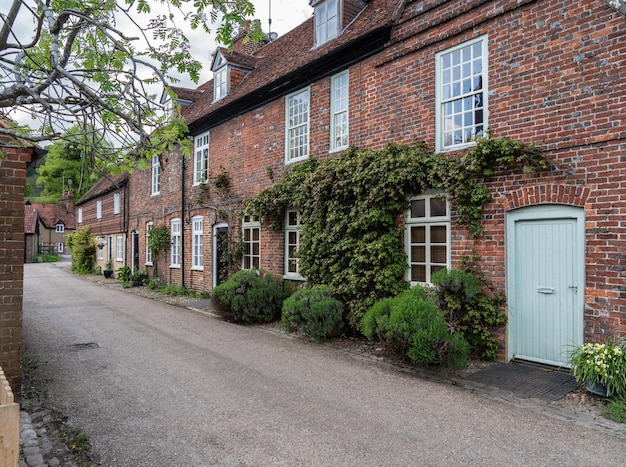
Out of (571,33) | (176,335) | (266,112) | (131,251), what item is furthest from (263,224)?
(131,251)

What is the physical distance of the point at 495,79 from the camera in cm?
743

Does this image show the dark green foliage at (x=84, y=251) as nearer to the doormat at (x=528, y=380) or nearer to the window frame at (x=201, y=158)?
the window frame at (x=201, y=158)

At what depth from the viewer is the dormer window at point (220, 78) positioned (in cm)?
1606

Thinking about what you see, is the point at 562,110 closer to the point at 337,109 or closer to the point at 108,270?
the point at 337,109

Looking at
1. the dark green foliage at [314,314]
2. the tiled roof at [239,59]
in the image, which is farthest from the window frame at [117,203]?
the dark green foliage at [314,314]

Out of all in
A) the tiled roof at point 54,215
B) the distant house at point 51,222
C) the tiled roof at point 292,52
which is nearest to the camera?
the tiled roof at point 292,52

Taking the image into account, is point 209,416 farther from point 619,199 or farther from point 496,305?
point 619,199

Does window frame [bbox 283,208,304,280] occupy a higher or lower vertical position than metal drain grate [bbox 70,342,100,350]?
higher

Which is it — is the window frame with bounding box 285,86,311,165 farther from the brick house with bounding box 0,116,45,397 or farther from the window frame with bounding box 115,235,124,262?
the window frame with bounding box 115,235,124,262

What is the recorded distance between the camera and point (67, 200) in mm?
57000

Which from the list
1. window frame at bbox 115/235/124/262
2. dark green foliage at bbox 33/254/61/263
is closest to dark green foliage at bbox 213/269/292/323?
window frame at bbox 115/235/124/262

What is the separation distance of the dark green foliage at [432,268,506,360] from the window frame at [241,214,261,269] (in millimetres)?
6728

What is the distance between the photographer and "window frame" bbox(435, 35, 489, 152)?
7.58 meters

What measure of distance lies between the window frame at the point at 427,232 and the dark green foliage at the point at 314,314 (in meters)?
1.60
